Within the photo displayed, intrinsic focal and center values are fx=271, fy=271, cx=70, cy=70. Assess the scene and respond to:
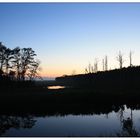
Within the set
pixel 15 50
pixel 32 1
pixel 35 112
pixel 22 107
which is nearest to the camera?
pixel 32 1

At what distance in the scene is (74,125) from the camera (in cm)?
2264

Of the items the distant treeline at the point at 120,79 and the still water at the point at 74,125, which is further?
the distant treeline at the point at 120,79

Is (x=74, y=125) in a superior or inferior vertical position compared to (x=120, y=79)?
inferior

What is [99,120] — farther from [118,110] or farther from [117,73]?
[117,73]

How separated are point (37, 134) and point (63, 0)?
9.92m

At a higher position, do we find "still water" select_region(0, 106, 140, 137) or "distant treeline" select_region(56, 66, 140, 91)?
"distant treeline" select_region(56, 66, 140, 91)

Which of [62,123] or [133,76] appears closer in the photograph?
[62,123]

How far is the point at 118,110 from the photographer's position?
101 ft

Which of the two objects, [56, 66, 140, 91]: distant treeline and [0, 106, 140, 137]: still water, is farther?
[56, 66, 140, 91]: distant treeline

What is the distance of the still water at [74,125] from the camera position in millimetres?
19516

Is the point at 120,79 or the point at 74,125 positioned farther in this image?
the point at 120,79

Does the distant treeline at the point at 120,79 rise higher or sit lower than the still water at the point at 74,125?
higher

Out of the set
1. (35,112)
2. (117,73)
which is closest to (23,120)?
(35,112)

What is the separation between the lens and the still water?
1952cm
